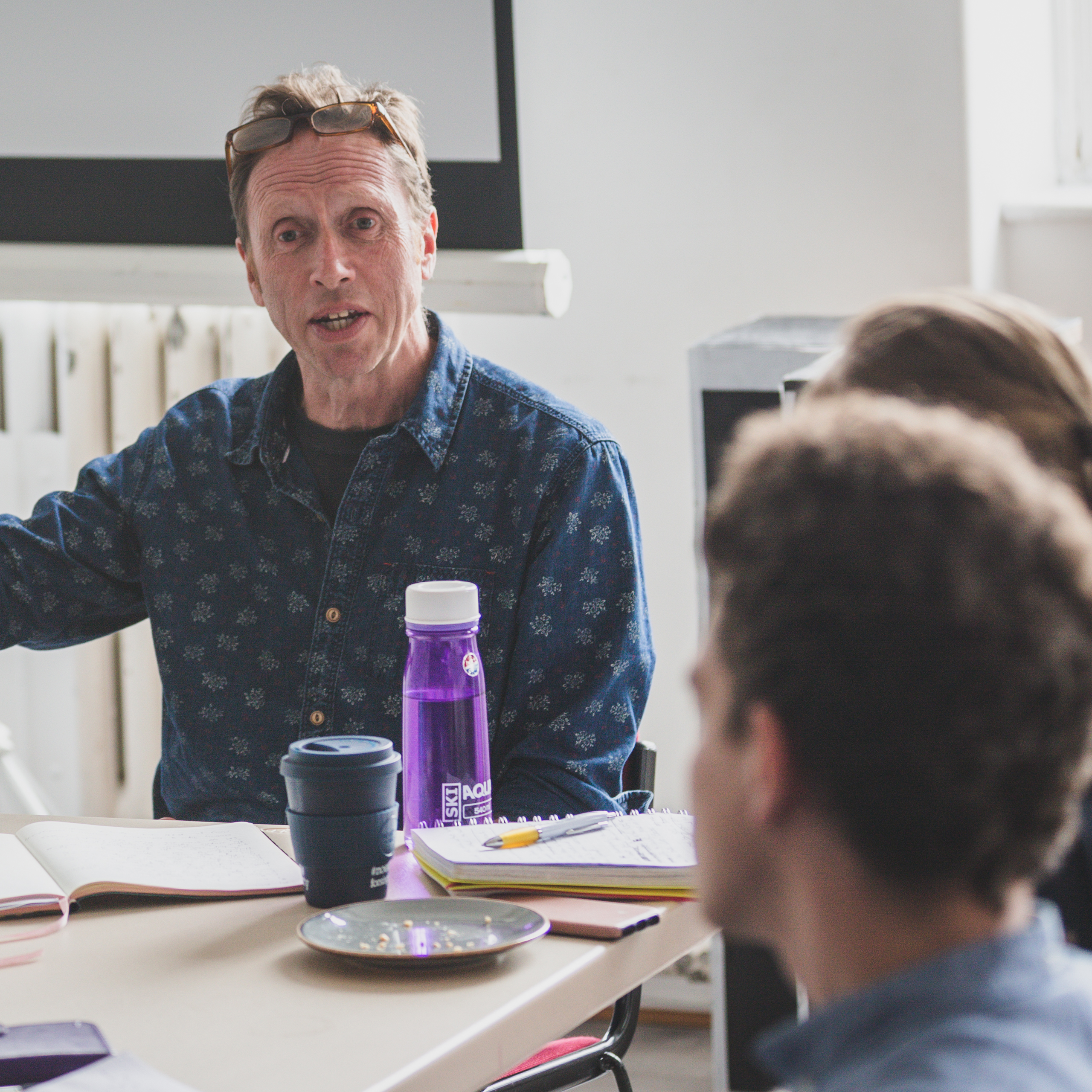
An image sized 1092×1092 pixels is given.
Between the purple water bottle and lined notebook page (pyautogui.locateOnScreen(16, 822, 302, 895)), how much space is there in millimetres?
123

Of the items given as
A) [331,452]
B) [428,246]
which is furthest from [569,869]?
[428,246]

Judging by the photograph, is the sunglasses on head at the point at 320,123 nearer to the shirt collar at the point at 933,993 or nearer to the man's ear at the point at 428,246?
the man's ear at the point at 428,246

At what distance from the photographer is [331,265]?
5.46 ft

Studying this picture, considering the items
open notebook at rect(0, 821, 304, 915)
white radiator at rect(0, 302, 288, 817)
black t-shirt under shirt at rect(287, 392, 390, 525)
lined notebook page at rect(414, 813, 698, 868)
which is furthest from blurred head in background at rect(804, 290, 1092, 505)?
white radiator at rect(0, 302, 288, 817)

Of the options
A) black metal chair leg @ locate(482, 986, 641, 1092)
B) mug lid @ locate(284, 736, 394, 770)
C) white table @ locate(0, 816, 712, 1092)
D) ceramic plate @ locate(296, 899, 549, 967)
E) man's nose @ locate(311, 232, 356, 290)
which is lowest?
black metal chair leg @ locate(482, 986, 641, 1092)

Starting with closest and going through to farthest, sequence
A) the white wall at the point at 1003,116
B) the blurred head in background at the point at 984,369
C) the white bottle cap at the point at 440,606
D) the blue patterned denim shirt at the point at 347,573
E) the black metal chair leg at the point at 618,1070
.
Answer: the blurred head in background at the point at 984,369 < the white bottle cap at the point at 440,606 < the black metal chair leg at the point at 618,1070 < the blue patterned denim shirt at the point at 347,573 < the white wall at the point at 1003,116

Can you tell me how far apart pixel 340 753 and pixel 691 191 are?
5.14 feet

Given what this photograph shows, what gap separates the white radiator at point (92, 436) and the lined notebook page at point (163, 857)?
1.32 m

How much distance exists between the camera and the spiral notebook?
3.55 feet

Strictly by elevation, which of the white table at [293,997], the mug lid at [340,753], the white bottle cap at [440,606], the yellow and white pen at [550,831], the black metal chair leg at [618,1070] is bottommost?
the black metal chair leg at [618,1070]

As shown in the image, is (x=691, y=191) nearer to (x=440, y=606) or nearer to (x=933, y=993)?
(x=440, y=606)

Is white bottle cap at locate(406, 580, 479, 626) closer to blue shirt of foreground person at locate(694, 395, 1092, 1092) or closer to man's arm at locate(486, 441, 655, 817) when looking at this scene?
man's arm at locate(486, 441, 655, 817)

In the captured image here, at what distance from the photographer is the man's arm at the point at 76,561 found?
1.66m

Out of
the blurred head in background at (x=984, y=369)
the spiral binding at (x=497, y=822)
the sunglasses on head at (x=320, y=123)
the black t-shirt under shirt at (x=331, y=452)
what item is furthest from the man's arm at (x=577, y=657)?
the blurred head in background at (x=984, y=369)
